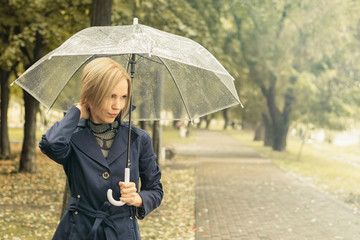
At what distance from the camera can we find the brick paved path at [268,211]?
8312 mm

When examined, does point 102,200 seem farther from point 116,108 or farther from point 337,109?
point 337,109

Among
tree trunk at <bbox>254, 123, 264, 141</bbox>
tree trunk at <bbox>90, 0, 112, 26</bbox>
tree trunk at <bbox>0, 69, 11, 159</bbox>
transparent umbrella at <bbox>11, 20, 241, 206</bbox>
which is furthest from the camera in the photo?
tree trunk at <bbox>254, 123, 264, 141</bbox>

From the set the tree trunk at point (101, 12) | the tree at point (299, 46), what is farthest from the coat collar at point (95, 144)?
the tree at point (299, 46)

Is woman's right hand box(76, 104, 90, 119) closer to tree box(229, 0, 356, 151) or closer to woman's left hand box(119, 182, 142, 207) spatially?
woman's left hand box(119, 182, 142, 207)

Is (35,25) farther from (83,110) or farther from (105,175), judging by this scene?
(105,175)

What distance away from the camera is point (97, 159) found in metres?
2.54

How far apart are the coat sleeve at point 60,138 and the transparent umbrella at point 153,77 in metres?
0.79

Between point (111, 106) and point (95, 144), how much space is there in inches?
8.5

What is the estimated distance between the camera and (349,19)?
85.2ft

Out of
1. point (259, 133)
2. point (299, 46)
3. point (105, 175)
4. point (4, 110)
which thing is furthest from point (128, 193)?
point (259, 133)

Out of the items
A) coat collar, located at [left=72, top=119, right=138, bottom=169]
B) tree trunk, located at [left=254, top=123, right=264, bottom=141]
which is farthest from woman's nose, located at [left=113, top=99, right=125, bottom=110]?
tree trunk, located at [left=254, top=123, right=264, bottom=141]

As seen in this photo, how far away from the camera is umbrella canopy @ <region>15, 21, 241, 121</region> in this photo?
328cm

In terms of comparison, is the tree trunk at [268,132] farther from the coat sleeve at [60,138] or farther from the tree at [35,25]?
the coat sleeve at [60,138]

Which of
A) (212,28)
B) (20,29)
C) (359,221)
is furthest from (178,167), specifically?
(359,221)
